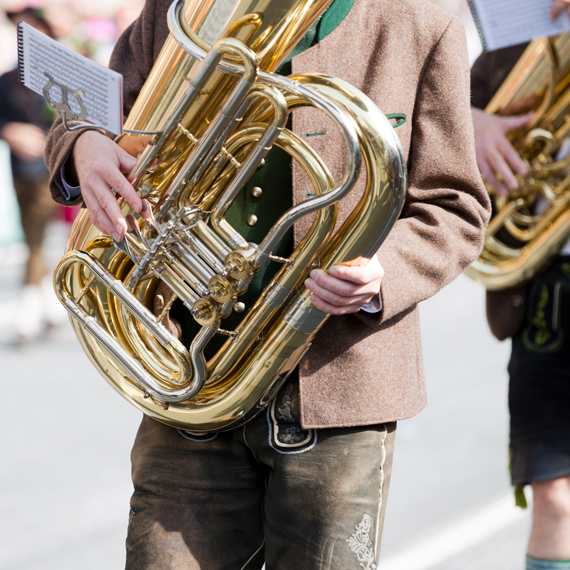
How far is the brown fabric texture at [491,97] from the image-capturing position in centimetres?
250

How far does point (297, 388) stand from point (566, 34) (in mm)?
1412

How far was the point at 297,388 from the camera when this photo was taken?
1610 mm

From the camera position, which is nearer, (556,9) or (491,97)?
(556,9)

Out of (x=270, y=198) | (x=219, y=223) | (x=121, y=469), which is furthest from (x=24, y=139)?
(x=219, y=223)

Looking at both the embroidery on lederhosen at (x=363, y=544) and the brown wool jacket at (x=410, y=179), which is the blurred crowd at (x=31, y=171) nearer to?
the brown wool jacket at (x=410, y=179)

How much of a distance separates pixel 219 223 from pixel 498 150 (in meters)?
1.21

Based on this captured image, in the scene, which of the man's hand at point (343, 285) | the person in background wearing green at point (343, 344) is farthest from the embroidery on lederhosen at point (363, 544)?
the man's hand at point (343, 285)

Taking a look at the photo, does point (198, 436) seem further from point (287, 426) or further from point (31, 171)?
point (31, 171)

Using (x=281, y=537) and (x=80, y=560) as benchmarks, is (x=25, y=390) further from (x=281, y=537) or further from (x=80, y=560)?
(x=281, y=537)

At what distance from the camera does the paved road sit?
10.1ft

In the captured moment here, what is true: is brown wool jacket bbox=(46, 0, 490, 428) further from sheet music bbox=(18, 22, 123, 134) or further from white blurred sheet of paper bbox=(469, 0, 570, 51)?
white blurred sheet of paper bbox=(469, 0, 570, 51)

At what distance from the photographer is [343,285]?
1.43 meters

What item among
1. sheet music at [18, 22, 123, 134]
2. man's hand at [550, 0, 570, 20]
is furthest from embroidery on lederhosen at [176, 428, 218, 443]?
man's hand at [550, 0, 570, 20]

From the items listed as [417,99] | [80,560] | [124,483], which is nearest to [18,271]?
[124,483]
